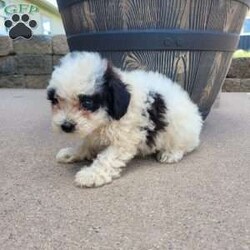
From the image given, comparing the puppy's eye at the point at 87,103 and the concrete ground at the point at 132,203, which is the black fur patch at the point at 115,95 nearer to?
the puppy's eye at the point at 87,103

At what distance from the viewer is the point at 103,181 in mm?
1144

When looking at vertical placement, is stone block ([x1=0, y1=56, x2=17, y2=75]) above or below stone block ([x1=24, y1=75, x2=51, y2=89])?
above

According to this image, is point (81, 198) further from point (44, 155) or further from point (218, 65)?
point (218, 65)

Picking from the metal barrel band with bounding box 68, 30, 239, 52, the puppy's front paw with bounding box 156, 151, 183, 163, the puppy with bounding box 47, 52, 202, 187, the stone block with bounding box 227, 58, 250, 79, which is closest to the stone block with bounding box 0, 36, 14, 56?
the stone block with bounding box 227, 58, 250, 79

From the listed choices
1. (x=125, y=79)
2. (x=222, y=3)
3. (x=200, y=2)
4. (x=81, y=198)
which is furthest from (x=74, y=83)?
(x=222, y=3)

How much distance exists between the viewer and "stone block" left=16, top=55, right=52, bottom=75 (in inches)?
156

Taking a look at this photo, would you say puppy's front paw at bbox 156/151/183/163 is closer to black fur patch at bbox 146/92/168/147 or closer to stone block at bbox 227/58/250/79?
black fur patch at bbox 146/92/168/147

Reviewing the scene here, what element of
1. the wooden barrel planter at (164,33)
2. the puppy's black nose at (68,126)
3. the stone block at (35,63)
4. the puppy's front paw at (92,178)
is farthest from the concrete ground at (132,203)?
the stone block at (35,63)

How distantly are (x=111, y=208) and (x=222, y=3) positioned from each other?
1.02 metres

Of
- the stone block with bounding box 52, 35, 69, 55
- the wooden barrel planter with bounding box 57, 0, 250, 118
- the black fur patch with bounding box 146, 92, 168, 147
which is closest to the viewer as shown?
the black fur patch with bounding box 146, 92, 168, 147

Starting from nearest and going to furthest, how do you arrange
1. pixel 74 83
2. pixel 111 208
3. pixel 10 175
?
pixel 111 208
pixel 74 83
pixel 10 175

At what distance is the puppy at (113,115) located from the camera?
1.12 m

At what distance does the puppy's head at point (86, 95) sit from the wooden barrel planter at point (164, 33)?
42cm

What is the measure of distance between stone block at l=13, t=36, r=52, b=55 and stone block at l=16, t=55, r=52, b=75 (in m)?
0.05
